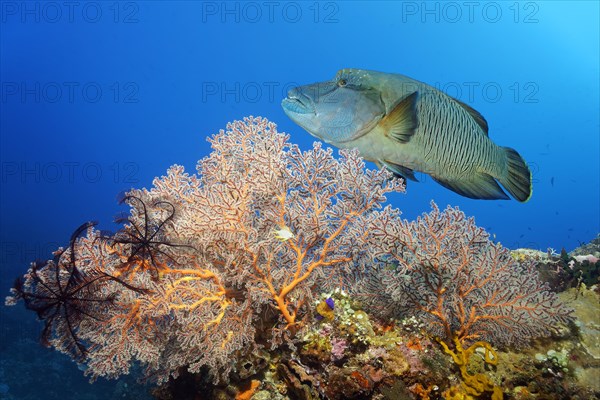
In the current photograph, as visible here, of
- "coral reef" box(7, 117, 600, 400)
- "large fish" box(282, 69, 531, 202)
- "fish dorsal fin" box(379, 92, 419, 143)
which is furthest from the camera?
"coral reef" box(7, 117, 600, 400)

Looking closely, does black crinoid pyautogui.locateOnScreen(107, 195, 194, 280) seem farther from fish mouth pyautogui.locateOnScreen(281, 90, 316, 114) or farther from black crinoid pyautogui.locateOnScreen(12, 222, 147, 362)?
fish mouth pyautogui.locateOnScreen(281, 90, 316, 114)

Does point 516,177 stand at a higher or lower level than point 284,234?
higher

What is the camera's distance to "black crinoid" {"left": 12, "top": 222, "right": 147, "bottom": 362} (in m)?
3.41

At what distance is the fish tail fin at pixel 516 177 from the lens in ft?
10.5

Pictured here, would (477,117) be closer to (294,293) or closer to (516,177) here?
(516,177)

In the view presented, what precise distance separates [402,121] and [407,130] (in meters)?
0.08

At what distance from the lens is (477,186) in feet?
10.6

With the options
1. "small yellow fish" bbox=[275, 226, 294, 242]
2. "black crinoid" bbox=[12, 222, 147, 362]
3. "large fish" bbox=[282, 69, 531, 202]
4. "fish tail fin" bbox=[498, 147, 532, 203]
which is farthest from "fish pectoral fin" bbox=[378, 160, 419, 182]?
"black crinoid" bbox=[12, 222, 147, 362]

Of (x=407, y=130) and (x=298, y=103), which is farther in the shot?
(x=298, y=103)

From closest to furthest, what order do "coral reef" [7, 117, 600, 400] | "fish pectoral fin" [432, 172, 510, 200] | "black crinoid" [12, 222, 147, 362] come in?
"fish pectoral fin" [432, 172, 510, 200], "black crinoid" [12, 222, 147, 362], "coral reef" [7, 117, 600, 400]

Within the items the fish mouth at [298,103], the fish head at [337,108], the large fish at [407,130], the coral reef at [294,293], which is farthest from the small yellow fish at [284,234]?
the fish mouth at [298,103]

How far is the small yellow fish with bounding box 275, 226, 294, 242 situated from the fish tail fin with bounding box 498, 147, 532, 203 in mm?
2036

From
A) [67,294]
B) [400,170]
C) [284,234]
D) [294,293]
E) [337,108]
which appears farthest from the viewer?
[294,293]

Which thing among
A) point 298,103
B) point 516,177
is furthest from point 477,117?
point 298,103
